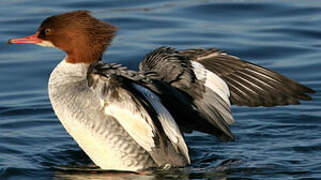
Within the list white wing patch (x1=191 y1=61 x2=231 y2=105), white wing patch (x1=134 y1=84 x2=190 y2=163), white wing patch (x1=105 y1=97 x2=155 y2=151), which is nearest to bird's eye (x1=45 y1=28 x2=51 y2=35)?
white wing patch (x1=105 y1=97 x2=155 y2=151)

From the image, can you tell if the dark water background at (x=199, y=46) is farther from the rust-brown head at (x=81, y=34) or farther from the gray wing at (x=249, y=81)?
the rust-brown head at (x=81, y=34)

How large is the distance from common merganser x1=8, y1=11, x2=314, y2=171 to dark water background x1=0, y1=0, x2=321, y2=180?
33 centimetres

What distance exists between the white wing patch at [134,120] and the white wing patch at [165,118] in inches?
3.9

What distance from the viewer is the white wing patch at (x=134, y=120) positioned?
620 centimetres

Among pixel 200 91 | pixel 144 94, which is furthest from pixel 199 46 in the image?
pixel 144 94

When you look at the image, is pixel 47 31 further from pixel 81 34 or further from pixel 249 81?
pixel 249 81

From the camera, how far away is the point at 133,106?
618cm

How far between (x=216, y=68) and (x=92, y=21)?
1.24 meters

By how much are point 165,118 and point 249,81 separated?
1213 mm

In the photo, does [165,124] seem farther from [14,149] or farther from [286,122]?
[286,122]

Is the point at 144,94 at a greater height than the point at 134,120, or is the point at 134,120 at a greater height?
the point at 144,94

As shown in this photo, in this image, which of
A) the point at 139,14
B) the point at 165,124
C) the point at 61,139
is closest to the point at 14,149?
the point at 61,139

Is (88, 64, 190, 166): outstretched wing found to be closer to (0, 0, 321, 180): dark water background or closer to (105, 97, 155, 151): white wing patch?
(105, 97, 155, 151): white wing patch

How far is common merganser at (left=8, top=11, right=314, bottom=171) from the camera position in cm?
621
